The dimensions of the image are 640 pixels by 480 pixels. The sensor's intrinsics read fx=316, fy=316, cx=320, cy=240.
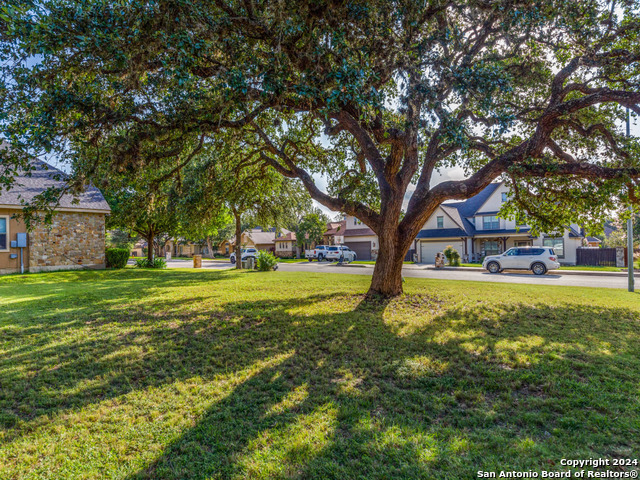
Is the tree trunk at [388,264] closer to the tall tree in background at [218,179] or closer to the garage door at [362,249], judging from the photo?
the tall tree in background at [218,179]

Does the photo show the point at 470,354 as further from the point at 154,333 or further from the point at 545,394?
the point at 154,333

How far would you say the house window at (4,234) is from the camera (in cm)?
1549

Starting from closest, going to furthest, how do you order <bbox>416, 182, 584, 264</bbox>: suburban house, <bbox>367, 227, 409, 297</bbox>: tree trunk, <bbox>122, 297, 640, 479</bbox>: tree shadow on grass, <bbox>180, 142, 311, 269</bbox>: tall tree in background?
<bbox>122, 297, 640, 479</bbox>: tree shadow on grass, <bbox>367, 227, 409, 297</bbox>: tree trunk, <bbox>180, 142, 311, 269</bbox>: tall tree in background, <bbox>416, 182, 584, 264</bbox>: suburban house

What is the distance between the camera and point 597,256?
2359cm

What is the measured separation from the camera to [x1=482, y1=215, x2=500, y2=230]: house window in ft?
93.4

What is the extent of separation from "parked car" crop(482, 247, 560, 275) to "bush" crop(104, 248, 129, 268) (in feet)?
76.2

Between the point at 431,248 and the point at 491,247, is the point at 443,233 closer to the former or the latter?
the point at 431,248

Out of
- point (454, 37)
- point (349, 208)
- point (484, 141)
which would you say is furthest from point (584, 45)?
point (349, 208)

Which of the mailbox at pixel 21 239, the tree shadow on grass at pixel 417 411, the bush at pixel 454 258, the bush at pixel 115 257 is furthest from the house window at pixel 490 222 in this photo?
the mailbox at pixel 21 239

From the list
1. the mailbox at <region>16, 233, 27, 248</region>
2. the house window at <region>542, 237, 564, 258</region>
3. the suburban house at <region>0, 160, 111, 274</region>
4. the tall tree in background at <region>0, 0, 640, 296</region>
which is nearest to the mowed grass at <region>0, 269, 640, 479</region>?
the tall tree in background at <region>0, 0, 640, 296</region>

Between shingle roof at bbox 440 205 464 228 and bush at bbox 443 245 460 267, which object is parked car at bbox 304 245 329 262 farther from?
bush at bbox 443 245 460 267

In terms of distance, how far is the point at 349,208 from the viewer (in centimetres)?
879

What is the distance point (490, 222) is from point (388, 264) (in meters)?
24.5

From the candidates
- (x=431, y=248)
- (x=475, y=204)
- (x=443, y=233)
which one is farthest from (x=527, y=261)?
(x=475, y=204)
